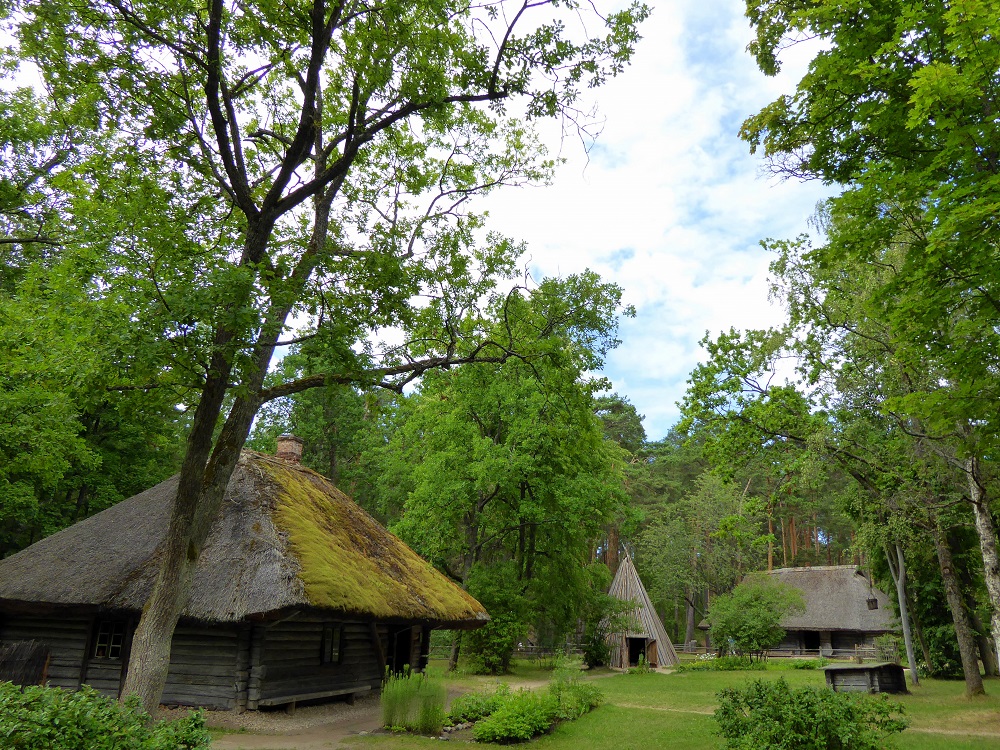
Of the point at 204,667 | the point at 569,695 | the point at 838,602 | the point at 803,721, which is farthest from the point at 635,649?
the point at 803,721

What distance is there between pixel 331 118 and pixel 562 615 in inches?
866

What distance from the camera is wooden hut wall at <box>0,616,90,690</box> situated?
13.2 metres

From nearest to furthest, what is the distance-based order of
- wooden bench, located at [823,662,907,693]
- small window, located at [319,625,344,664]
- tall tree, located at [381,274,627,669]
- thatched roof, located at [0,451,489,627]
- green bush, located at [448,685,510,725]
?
thatched roof, located at [0,451,489,627] < green bush, located at [448,685,510,725] < small window, located at [319,625,344,664] < wooden bench, located at [823,662,907,693] < tall tree, located at [381,274,627,669]

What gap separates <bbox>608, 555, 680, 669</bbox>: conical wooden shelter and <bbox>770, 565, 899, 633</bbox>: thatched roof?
9875mm

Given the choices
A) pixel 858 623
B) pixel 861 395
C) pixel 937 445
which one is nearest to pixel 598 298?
pixel 861 395

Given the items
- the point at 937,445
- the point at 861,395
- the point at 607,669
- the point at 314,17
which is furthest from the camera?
the point at 607,669

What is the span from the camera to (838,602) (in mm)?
37531

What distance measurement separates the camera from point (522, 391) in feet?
79.7

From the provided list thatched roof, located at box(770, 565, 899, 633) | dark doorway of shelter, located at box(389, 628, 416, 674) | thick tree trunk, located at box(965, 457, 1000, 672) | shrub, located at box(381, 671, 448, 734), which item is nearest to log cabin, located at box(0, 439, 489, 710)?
shrub, located at box(381, 671, 448, 734)

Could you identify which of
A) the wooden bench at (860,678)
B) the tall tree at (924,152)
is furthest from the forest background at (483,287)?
the wooden bench at (860,678)

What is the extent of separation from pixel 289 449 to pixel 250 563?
303 inches

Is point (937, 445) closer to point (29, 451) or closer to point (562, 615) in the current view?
point (562, 615)

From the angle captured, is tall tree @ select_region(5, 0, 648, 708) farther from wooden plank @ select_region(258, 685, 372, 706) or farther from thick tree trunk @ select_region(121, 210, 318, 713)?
wooden plank @ select_region(258, 685, 372, 706)

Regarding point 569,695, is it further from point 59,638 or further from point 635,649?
point 635,649
